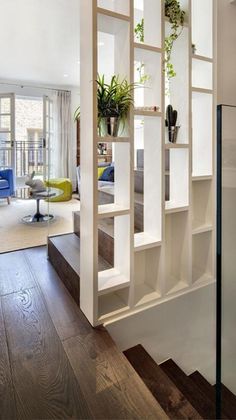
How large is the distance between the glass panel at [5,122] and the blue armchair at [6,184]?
1.54 m

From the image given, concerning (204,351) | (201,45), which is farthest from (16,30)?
(204,351)

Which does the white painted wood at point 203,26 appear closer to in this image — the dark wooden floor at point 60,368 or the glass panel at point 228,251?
the glass panel at point 228,251

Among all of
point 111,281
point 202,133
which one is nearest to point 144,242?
point 111,281

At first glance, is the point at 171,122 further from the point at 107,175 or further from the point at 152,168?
the point at 107,175

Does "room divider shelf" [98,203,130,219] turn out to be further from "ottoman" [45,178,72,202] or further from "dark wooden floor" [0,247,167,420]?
"ottoman" [45,178,72,202]

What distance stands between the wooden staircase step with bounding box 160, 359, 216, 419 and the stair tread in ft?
2.84

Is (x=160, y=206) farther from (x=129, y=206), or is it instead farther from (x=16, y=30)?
(x=16, y=30)

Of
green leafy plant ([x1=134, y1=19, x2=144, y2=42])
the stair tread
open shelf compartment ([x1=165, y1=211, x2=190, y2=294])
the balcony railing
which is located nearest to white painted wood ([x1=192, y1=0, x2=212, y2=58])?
green leafy plant ([x1=134, y1=19, x2=144, y2=42])

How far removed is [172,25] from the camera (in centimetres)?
189

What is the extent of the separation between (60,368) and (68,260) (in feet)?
3.07

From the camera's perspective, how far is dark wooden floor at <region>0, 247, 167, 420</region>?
115cm

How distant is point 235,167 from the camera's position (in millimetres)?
1566

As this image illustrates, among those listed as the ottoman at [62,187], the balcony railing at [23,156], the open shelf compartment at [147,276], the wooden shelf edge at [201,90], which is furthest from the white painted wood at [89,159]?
the balcony railing at [23,156]

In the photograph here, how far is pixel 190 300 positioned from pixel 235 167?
3.67 feet
